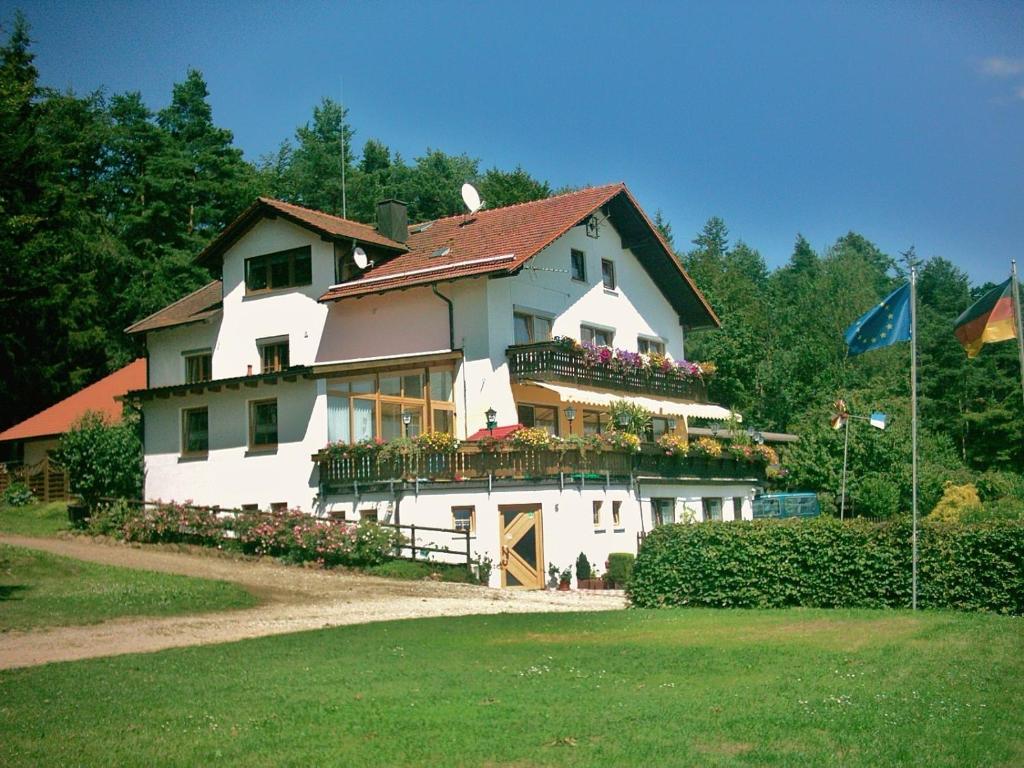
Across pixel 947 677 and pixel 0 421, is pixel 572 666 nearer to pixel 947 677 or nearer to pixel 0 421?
pixel 947 677

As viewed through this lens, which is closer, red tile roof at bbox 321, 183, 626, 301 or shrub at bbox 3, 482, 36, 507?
red tile roof at bbox 321, 183, 626, 301

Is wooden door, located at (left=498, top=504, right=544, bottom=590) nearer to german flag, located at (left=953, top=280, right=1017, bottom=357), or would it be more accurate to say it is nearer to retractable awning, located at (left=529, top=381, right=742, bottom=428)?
retractable awning, located at (left=529, top=381, right=742, bottom=428)

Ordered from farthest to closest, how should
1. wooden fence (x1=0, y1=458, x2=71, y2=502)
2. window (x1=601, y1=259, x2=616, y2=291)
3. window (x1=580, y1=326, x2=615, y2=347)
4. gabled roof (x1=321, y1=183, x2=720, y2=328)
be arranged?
wooden fence (x1=0, y1=458, x2=71, y2=502) → window (x1=601, y1=259, x2=616, y2=291) → window (x1=580, y1=326, x2=615, y2=347) → gabled roof (x1=321, y1=183, x2=720, y2=328)

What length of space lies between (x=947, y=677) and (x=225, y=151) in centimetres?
6033

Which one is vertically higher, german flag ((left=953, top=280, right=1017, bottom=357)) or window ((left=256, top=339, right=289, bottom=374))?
window ((left=256, top=339, right=289, bottom=374))

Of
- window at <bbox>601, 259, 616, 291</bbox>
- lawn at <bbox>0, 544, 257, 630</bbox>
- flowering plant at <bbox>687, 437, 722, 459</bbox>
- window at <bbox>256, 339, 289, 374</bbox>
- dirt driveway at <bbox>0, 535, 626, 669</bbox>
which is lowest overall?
dirt driveway at <bbox>0, 535, 626, 669</bbox>

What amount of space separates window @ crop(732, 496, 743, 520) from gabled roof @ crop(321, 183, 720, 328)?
7538 mm

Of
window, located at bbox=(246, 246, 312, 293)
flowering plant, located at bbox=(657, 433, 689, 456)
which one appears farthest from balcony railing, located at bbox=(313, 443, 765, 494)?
window, located at bbox=(246, 246, 312, 293)

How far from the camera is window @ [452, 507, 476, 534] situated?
3297 centimetres

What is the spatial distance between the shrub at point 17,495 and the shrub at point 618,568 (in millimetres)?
23704

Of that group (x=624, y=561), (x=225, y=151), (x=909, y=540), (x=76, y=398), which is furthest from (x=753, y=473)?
(x=225, y=151)

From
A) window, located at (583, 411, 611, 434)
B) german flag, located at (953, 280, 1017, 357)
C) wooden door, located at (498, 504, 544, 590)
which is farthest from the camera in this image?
window, located at (583, 411, 611, 434)

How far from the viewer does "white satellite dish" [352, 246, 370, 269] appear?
3846 cm

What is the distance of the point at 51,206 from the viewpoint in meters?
48.9
